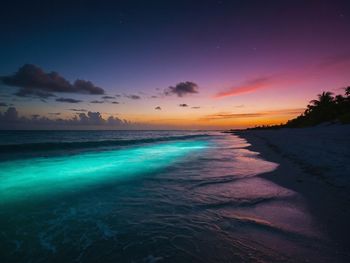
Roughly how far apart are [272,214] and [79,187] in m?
6.62

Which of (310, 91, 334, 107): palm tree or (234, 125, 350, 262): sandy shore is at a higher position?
(310, 91, 334, 107): palm tree

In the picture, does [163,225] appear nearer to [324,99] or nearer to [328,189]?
[328,189]

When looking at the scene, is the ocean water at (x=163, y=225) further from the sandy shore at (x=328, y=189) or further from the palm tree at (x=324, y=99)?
the palm tree at (x=324, y=99)

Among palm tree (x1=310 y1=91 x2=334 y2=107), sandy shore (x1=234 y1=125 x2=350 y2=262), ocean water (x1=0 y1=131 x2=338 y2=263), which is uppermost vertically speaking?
palm tree (x1=310 y1=91 x2=334 y2=107)

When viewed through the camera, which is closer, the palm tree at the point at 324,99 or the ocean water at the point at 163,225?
the ocean water at the point at 163,225

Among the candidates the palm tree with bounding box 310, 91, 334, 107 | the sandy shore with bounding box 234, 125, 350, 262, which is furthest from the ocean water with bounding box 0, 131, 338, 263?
the palm tree with bounding box 310, 91, 334, 107

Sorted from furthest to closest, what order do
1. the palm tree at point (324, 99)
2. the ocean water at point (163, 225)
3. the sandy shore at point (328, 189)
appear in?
the palm tree at point (324, 99) < the sandy shore at point (328, 189) < the ocean water at point (163, 225)

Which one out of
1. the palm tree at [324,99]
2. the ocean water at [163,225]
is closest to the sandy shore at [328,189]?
the ocean water at [163,225]

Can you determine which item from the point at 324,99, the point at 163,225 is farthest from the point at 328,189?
the point at 324,99

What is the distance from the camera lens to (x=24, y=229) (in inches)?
175

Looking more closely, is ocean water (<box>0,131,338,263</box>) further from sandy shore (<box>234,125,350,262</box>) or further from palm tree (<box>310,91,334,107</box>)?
palm tree (<box>310,91,334,107</box>)

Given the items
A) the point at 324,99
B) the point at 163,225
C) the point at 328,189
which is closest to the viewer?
the point at 163,225

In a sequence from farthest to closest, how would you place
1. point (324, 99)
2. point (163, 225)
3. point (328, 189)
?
point (324, 99), point (328, 189), point (163, 225)

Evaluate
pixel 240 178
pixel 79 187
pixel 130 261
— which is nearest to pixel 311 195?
pixel 240 178
